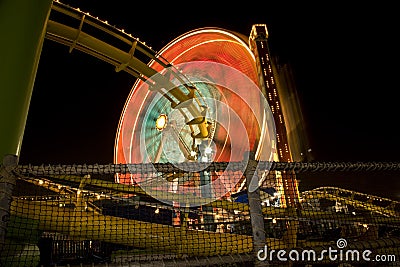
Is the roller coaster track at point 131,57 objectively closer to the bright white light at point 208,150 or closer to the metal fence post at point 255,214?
the bright white light at point 208,150

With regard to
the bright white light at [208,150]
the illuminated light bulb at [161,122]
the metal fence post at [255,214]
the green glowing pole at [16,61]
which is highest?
the illuminated light bulb at [161,122]

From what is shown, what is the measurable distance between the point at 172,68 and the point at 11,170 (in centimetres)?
769

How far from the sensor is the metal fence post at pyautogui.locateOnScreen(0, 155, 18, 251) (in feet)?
5.42

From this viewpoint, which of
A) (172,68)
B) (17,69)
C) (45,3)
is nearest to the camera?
(17,69)

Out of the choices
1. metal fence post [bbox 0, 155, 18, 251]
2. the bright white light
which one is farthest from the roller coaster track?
metal fence post [bbox 0, 155, 18, 251]

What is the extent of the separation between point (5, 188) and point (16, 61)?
3.62 ft

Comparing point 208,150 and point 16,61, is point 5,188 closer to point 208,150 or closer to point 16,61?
point 16,61

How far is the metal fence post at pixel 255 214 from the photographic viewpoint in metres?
1.84

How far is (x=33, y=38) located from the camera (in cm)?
240

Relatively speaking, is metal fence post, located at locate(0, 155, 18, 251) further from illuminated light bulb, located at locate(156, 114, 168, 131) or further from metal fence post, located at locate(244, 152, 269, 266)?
illuminated light bulb, located at locate(156, 114, 168, 131)

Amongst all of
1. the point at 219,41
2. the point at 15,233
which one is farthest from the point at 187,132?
the point at 15,233

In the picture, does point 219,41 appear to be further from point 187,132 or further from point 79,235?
point 79,235

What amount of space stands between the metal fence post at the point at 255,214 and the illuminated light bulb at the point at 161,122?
28.8ft

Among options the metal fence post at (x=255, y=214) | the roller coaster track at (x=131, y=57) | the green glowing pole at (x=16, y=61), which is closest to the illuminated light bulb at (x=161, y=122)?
the roller coaster track at (x=131, y=57)
